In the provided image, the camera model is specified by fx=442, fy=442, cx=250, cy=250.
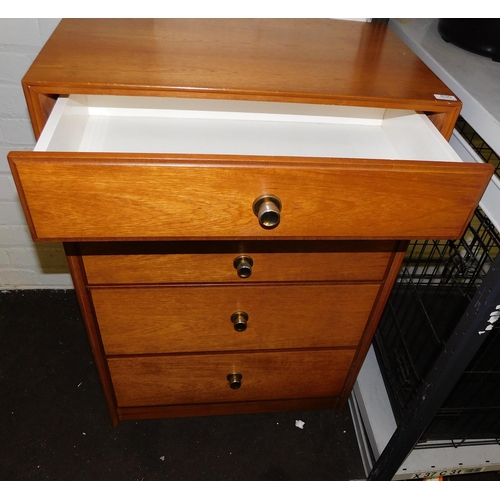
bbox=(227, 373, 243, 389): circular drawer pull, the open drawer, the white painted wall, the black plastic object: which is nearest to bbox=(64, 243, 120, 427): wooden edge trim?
the open drawer

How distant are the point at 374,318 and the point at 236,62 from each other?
1.81ft

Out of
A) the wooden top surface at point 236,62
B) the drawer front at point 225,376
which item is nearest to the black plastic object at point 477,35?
the wooden top surface at point 236,62

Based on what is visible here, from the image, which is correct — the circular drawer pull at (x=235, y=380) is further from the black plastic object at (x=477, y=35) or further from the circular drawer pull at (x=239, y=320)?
the black plastic object at (x=477, y=35)

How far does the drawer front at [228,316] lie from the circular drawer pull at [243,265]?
6 cm

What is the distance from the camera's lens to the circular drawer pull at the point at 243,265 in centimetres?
74

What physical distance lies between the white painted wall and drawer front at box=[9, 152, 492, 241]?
0.63 metres

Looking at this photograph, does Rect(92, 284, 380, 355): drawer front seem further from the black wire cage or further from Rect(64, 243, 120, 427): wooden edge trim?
the black wire cage

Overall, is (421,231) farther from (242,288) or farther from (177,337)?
(177,337)

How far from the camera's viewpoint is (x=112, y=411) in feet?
3.41

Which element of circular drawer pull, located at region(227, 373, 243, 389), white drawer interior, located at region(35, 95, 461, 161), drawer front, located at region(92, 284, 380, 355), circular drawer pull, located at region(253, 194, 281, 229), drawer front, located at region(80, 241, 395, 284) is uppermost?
white drawer interior, located at region(35, 95, 461, 161)

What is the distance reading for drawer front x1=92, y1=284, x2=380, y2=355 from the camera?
81 cm

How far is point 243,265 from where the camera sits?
29.3 inches

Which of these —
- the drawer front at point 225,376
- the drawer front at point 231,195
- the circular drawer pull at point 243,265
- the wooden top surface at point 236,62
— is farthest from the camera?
the drawer front at point 225,376

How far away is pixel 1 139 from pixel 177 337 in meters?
0.68
